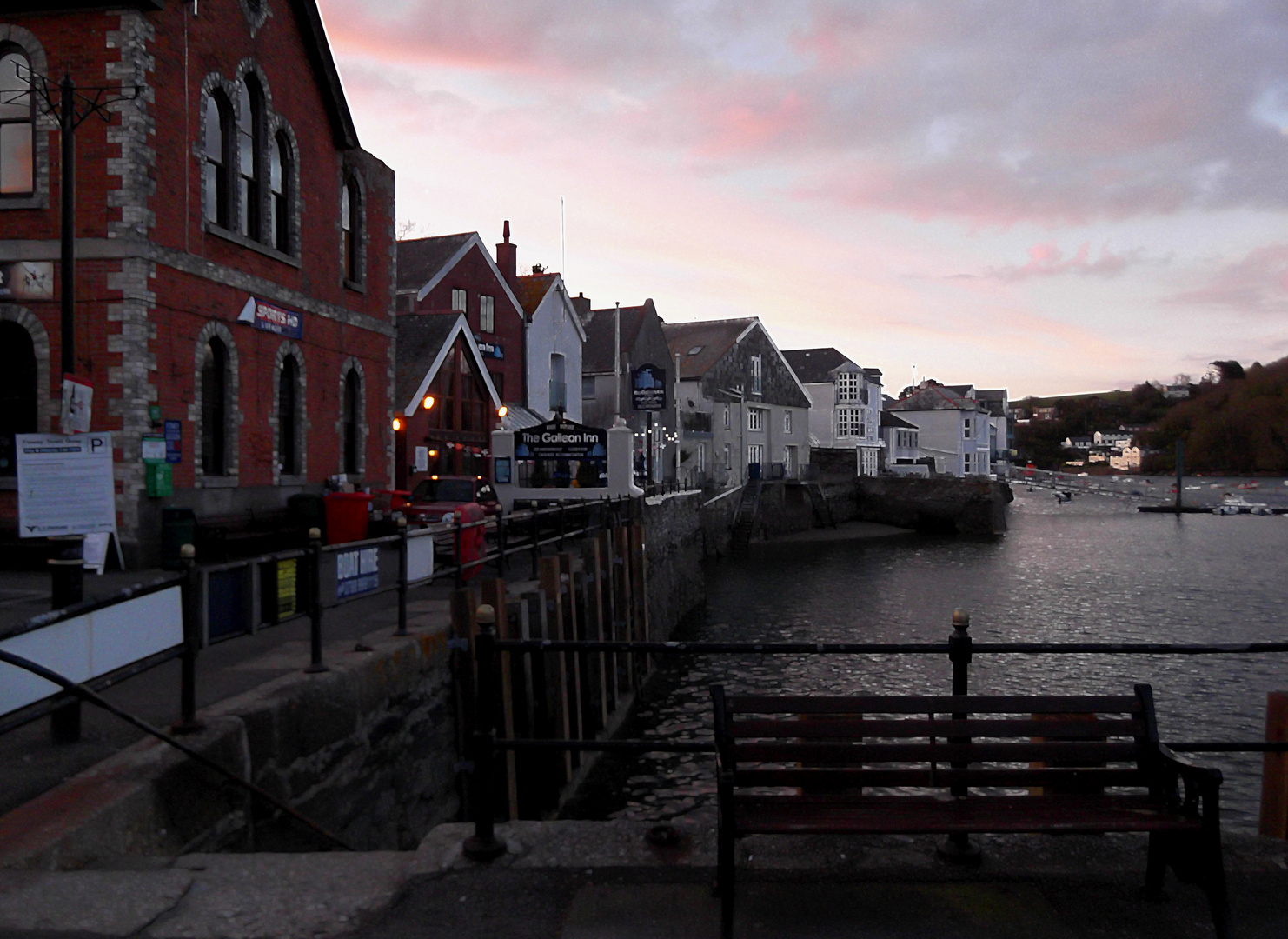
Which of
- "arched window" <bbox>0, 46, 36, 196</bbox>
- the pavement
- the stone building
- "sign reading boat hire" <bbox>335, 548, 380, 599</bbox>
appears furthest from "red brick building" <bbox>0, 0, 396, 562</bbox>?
the stone building

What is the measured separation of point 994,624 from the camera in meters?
31.1

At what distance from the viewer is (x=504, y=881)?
4551mm

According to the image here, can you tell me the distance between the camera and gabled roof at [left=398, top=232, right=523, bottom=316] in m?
35.9

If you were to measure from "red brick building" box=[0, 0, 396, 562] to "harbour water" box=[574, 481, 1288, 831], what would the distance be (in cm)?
876

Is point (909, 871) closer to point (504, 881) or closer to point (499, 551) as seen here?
point (504, 881)

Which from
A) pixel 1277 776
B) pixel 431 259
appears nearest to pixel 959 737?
pixel 1277 776

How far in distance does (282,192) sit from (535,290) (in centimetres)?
2324

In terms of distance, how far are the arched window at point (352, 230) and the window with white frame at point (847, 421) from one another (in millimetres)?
65300

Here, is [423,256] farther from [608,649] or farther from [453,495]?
[608,649]

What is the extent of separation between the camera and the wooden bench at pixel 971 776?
4320mm

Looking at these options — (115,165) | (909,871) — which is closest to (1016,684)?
(909,871)

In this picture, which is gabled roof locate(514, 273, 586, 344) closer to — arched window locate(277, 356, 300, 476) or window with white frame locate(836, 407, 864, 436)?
arched window locate(277, 356, 300, 476)

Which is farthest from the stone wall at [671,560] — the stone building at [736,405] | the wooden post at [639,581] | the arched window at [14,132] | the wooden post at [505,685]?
the stone building at [736,405]

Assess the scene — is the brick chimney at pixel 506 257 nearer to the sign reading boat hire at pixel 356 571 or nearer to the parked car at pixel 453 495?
the parked car at pixel 453 495
